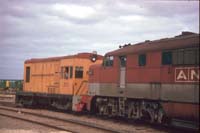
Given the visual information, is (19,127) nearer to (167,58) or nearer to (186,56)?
(167,58)

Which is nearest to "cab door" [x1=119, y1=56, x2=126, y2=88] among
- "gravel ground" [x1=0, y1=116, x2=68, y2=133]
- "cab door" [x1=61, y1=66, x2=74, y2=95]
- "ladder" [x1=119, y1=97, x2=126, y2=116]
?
"ladder" [x1=119, y1=97, x2=126, y2=116]

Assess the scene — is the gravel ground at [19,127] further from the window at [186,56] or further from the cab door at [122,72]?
the window at [186,56]

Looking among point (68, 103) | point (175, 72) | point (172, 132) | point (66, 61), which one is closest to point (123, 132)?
point (172, 132)

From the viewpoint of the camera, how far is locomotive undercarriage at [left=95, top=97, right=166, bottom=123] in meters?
16.8

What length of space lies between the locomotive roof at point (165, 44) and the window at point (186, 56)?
0.19 metres

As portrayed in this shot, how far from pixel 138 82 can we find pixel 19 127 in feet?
17.7

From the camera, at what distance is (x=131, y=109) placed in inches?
721

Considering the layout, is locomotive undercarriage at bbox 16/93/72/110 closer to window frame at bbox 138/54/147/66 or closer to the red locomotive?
the red locomotive

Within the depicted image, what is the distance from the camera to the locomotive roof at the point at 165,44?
49.2 feet

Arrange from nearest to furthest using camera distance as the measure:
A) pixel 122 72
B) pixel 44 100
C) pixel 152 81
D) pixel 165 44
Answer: pixel 165 44, pixel 152 81, pixel 122 72, pixel 44 100

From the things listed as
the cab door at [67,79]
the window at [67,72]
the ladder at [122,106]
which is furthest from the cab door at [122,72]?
the window at [67,72]

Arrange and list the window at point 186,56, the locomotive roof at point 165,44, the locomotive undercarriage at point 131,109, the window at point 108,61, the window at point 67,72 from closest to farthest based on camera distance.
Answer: the window at point 186,56 → the locomotive roof at point 165,44 → the locomotive undercarriage at point 131,109 → the window at point 108,61 → the window at point 67,72

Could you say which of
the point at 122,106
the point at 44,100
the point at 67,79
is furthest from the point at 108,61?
the point at 44,100

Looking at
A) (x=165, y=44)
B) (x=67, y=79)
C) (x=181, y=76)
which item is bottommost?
(x=67, y=79)
